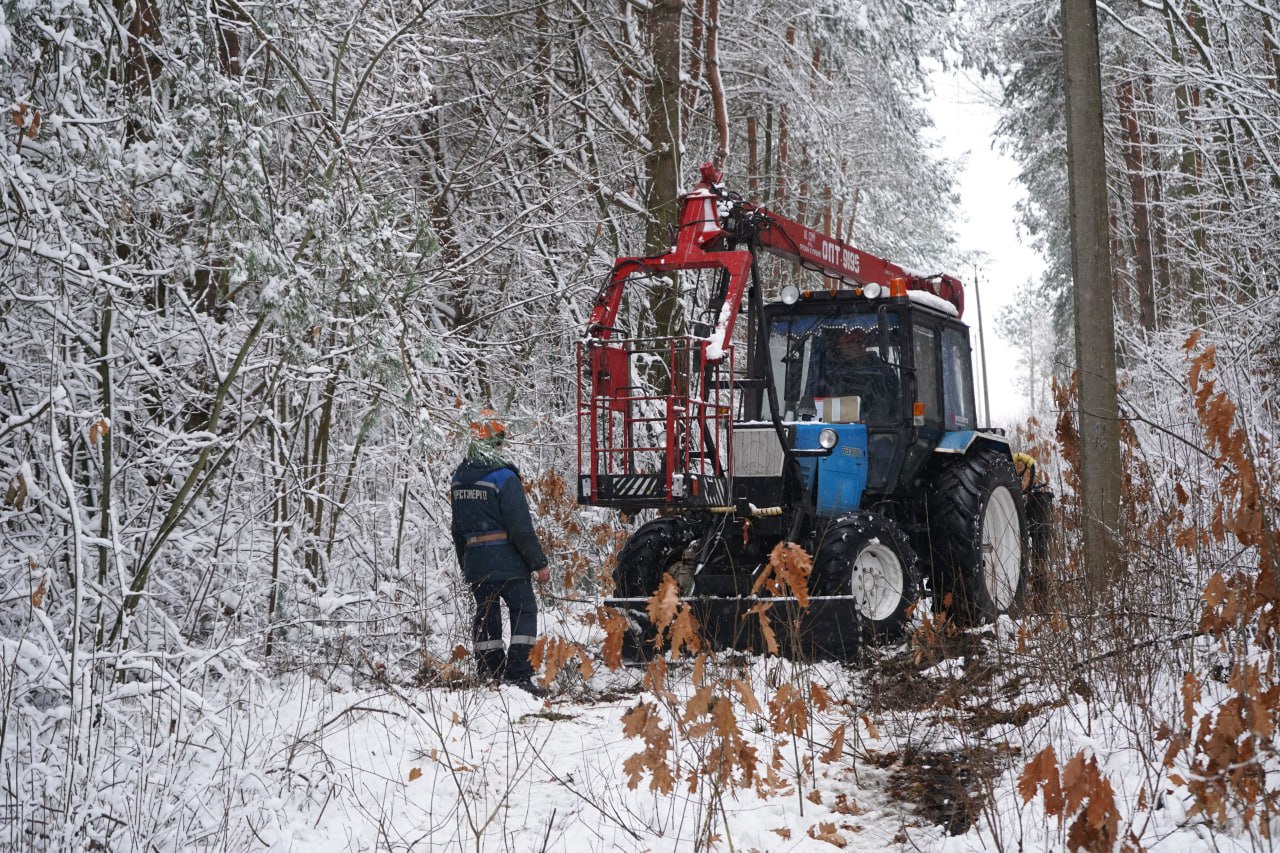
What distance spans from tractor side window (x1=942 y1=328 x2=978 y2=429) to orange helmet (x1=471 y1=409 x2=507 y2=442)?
3499mm

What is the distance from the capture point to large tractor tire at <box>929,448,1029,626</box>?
7793 mm

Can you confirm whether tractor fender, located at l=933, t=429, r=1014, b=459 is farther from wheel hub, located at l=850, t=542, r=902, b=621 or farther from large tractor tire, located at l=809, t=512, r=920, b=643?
wheel hub, located at l=850, t=542, r=902, b=621

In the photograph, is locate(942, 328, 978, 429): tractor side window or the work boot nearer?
the work boot

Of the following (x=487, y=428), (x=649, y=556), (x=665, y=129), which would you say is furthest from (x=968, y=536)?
(x=665, y=129)

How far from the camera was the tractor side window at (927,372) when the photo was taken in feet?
26.6

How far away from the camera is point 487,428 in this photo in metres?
6.62

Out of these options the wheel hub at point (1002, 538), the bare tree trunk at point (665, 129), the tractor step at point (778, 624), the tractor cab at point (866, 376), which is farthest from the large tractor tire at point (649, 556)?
the bare tree trunk at point (665, 129)

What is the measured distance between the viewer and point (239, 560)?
641 cm

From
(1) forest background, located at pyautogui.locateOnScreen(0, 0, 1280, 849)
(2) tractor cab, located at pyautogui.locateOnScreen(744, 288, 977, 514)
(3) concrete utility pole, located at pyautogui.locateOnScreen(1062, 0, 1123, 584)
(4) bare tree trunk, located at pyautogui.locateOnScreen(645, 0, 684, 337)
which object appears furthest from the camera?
(4) bare tree trunk, located at pyautogui.locateOnScreen(645, 0, 684, 337)

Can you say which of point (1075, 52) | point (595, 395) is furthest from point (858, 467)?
point (1075, 52)

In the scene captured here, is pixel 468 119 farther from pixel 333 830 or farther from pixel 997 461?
pixel 333 830

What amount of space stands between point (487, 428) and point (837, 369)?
2777 mm

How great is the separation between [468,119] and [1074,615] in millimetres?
8160

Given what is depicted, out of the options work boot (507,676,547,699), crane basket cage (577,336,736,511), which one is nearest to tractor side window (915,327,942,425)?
crane basket cage (577,336,736,511)
